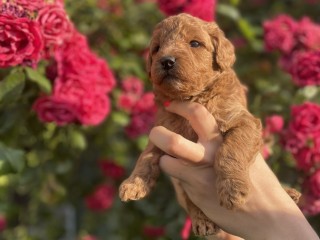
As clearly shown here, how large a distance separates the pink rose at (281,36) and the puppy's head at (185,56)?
0.90m

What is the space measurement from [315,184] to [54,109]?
4.11 feet

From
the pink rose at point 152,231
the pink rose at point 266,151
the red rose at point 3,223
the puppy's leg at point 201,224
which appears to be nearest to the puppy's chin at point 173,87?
the puppy's leg at point 201,224

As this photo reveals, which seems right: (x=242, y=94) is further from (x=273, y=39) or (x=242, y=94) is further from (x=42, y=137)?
(x=42, y=137)

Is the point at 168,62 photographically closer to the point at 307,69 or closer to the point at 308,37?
the point at 307,69

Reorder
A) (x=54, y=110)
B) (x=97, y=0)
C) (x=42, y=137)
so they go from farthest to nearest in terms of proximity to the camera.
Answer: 1. (x=97, y=0)
2. (x=42, y=137)
3. (x=54, y=110)

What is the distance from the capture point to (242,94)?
2.10 m

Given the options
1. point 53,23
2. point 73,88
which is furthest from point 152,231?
point 53,23

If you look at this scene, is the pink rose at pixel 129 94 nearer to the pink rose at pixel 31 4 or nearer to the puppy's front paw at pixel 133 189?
the pink rose at pixel 31 4

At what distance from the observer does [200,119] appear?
1.93 meters

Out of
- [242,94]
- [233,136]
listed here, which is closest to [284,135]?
[242,94]

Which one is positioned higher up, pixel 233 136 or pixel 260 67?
pixel 233 136

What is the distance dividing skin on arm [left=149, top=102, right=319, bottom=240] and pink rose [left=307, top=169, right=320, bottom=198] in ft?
1.34

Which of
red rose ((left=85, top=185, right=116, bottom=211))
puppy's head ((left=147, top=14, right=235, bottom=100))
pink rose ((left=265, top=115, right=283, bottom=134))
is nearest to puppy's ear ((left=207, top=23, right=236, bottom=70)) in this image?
puppy's head ((left=147, top=14, right=235, bottom=100))

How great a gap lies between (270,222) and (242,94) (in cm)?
51
